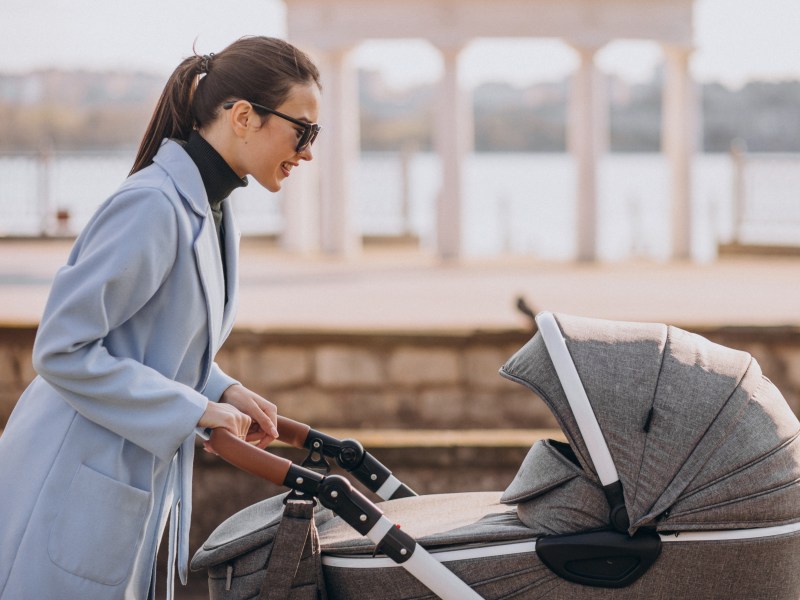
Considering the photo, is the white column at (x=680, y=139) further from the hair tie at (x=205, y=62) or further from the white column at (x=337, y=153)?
the hair tie at (x=205, y=62)

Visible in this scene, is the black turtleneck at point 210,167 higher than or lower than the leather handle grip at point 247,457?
higher

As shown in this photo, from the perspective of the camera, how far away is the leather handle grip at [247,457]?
272 centimetres

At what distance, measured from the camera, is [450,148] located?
47.7 feet

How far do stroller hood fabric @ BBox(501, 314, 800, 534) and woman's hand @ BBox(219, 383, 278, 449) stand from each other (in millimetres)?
571

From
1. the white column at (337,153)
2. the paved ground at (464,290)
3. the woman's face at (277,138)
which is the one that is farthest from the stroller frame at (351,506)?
the white column at (337,153)

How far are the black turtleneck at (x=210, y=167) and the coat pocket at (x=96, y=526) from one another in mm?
672

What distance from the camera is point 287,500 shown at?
2836mm

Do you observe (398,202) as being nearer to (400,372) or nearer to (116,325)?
(400,372)

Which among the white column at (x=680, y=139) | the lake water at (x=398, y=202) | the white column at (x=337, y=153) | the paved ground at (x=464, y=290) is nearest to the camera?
the paved ground at (x=464, y=290)

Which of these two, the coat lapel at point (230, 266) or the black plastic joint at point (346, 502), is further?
the coat lapel at point (230, 266)

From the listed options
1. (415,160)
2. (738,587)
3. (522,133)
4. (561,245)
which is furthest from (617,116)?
(738,587)

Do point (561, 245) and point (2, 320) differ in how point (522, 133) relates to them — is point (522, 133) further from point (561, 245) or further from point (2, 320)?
point (2, 320)

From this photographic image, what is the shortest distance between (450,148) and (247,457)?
39.4 ft

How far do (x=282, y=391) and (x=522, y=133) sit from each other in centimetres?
4962
